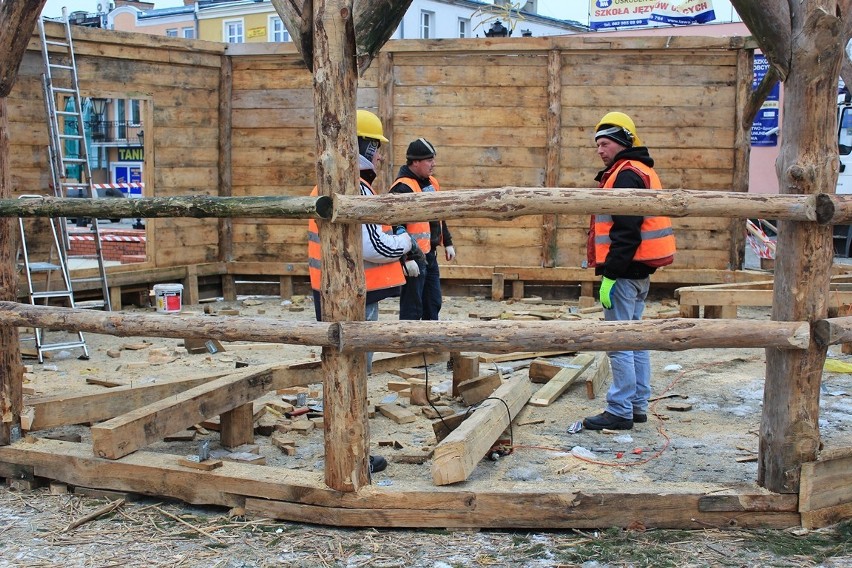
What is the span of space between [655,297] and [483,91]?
3568mm

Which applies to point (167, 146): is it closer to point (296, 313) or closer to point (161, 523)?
point (296, 313)

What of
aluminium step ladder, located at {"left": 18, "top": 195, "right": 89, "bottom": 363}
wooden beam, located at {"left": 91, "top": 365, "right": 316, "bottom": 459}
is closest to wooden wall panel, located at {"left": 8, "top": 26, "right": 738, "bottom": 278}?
aluminium step ladder, located at {"left": 18, "top": 195, "right": 89, "bottom": 363}

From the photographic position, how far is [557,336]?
4.36 meters

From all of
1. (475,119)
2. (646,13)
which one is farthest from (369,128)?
(646,13)

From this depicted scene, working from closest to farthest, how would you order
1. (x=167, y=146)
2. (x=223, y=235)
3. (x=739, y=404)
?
(x=739, y=404) → (x=167, y=146) → (x=223, y=235)

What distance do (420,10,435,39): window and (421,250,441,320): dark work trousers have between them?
35.5 meters

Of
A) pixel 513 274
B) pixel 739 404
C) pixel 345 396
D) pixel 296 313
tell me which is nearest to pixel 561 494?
pixel 345 396

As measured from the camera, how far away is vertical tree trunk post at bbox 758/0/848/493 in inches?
171

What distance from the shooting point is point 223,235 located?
12664 mm

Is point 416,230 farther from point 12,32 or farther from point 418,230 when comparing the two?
point 12,32

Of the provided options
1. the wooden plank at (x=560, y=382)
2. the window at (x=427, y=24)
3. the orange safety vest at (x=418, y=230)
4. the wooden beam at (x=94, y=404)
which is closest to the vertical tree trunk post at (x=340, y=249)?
the wooden beam at (x=94, y=404)

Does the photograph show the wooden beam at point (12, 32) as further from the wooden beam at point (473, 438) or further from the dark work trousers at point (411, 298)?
the dark work trousers at point (411, 298)

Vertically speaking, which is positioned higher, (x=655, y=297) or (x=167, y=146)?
(x=167, y=146)

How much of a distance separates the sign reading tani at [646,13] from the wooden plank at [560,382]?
55.0ft
